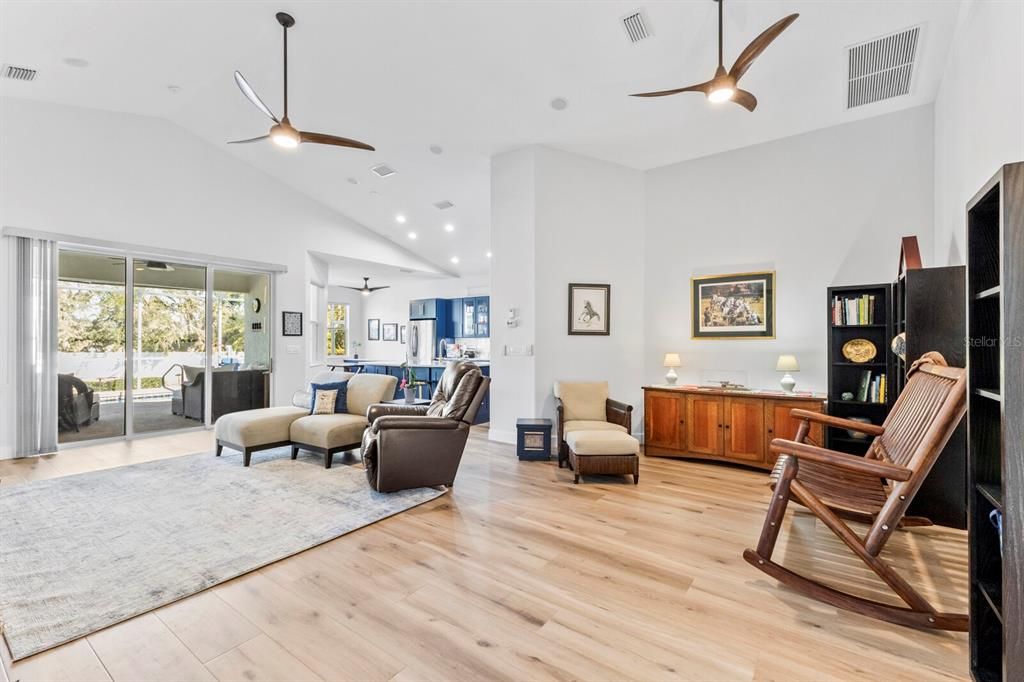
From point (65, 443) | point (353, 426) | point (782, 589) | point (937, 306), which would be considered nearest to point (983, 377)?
point (782, 589)

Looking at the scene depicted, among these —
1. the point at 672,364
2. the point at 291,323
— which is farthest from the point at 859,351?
the point at 291,323

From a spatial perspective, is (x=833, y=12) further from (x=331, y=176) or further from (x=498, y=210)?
(x=331, y=176)

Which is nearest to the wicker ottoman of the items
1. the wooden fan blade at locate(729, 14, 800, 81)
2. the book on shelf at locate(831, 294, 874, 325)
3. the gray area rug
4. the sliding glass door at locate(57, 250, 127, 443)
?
the gray area rug

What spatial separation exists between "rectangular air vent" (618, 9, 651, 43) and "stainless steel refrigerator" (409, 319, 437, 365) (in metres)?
7.84

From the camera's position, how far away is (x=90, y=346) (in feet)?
17.5

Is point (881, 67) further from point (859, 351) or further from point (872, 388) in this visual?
point (872, 388)

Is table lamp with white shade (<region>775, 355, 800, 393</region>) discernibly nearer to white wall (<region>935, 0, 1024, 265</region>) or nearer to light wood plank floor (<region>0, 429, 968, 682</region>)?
white wall (<region>935, 0, 1024, 265</region>)

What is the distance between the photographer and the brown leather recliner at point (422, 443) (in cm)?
349

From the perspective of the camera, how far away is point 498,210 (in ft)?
17.8

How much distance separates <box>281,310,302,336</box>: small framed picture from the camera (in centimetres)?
706

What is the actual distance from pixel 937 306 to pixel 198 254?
7.80 m

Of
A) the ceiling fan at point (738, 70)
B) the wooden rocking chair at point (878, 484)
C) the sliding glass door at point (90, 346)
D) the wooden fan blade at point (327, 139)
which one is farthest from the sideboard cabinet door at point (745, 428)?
the sliding glass door at point (90, 346)

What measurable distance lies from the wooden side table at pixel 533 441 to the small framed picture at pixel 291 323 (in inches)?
176

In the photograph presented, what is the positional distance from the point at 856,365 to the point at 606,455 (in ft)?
7.51
